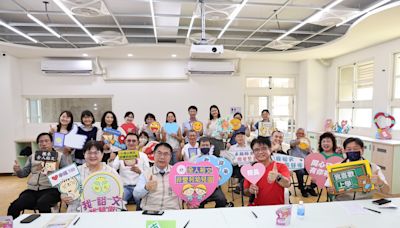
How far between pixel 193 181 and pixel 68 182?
0.96m

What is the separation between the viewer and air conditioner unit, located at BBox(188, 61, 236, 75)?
5.82 m

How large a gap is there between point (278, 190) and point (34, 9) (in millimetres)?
4442

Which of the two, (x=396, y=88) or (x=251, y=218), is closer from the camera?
(x=251, y=218)

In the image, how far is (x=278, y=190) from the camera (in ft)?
6.65

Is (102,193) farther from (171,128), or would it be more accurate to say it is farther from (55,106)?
(55,106)

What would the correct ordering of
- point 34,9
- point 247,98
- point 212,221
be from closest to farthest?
point 212,221
point 34,9
point 247,98

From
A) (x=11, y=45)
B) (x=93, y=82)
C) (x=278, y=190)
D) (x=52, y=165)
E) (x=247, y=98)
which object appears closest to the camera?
(x=278, y=190)

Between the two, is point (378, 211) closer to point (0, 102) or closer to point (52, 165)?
point (52, 165)

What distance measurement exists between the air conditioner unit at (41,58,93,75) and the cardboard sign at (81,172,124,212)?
4.37 meters

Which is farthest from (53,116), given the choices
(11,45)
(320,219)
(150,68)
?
(320,219)

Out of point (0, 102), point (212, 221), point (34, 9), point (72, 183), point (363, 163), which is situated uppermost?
point (34, 9)

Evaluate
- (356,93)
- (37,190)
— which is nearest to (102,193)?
(37,190)

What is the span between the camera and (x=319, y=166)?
2.27m

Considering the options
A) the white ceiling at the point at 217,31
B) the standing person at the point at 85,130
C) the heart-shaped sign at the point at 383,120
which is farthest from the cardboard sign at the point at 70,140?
the heart-shaped sign at the point at 383,120
